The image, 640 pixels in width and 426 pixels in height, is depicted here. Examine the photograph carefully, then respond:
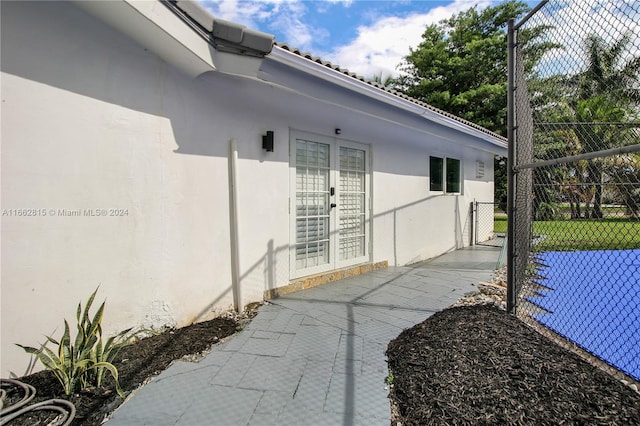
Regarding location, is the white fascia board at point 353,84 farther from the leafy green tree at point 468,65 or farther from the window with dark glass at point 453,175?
the leafy green tree at point 468,65

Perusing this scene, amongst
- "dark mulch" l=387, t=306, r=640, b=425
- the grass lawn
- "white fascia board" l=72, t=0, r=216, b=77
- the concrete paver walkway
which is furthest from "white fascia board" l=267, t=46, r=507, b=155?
the grass lawn

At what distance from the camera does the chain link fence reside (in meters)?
2.79

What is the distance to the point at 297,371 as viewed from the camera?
289 cm

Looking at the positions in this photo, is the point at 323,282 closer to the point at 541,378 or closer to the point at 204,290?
the point at 204,290

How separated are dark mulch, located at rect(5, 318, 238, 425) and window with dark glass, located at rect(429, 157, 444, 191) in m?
6.56

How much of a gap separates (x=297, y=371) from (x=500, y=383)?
5.33 ft

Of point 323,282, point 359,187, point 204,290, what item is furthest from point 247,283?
point 359,187

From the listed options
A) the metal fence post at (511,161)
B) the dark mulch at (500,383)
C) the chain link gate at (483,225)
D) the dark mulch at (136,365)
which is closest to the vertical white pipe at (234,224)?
the dark mulch at (136,365)

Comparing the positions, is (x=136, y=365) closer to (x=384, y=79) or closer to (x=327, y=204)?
(x=327, y=204)

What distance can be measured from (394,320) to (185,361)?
2.44m

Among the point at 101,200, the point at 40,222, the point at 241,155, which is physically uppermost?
the point at 241,155

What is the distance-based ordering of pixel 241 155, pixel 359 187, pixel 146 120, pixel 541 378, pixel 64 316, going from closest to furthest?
pixel 541 378 → pixel 64 316 → pixel 146 120 → pixel 241 155 → pixel 359 187

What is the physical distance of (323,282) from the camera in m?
5.73

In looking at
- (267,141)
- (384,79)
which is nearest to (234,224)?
(267,141)
